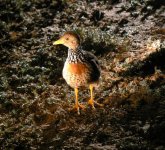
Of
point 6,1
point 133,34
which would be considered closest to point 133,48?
point 133,34

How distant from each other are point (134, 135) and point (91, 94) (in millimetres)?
1722

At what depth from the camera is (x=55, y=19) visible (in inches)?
564

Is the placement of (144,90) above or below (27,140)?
above

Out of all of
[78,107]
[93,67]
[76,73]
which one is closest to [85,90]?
[78,107]

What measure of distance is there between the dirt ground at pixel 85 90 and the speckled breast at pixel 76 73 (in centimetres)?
88

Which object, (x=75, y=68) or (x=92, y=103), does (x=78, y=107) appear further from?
(x=75, y=68)

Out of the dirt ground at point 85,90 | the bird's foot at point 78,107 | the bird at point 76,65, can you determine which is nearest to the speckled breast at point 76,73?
the bird at point 76,65

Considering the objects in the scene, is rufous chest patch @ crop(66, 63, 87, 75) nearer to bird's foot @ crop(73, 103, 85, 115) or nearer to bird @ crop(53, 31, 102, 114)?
bird @ crop(53, 31, 102, 114)

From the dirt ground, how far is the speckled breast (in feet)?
2.88

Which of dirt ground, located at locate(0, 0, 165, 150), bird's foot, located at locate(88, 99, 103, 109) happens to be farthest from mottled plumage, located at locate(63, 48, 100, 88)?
dirt ground, located at locate(0, 0, 165, 150)

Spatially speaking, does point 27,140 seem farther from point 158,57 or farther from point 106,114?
point 158,57

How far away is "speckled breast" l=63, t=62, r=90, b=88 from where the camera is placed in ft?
29.2

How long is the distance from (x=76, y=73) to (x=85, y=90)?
1483 mm

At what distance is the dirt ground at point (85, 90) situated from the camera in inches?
342
